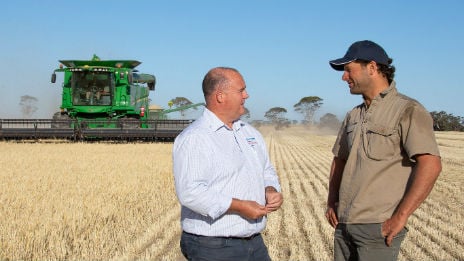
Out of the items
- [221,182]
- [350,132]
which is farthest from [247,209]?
[350,132]

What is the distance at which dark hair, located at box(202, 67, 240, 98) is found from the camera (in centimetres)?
275

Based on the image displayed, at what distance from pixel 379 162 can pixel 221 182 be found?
740 mm

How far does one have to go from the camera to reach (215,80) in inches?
109

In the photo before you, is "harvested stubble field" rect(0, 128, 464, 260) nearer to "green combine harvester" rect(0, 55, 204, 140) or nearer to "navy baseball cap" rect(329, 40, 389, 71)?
"navy baseball cap" rect(329, 40, 389, 71)

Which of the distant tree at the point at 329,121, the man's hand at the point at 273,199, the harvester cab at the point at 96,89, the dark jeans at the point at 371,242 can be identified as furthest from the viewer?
the distant tree at the point at 329,121

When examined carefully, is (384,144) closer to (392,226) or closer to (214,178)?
(392,226)

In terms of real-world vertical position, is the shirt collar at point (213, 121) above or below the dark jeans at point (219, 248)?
above

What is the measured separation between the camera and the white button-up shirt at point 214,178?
2.53 m

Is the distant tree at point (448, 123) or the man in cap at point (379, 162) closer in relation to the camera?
the man in cap at point (379, 162)

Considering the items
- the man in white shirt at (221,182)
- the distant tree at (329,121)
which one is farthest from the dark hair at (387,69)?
the distant tree at (329,121)

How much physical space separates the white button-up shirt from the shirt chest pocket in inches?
22.0

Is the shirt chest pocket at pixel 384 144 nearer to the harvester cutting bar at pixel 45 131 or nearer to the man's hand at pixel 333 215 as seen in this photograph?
the man's hand at pixel 333 215

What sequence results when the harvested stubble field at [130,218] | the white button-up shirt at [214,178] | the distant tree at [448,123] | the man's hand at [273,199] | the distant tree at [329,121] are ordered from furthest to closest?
the distant tree at [329,121] < the distant tree at [448,123] < the harvested stubble field at [130,218] < the man's hand at [273,199] < the white button-up shirt at [214,178]

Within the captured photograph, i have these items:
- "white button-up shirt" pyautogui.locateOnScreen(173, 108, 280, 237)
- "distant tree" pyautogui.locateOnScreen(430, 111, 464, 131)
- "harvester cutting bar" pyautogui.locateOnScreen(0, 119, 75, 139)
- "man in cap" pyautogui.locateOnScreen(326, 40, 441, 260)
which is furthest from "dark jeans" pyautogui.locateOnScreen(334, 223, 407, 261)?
"distant tree" pyautogui.locateOnScreen(430, 111, 464, 131)
